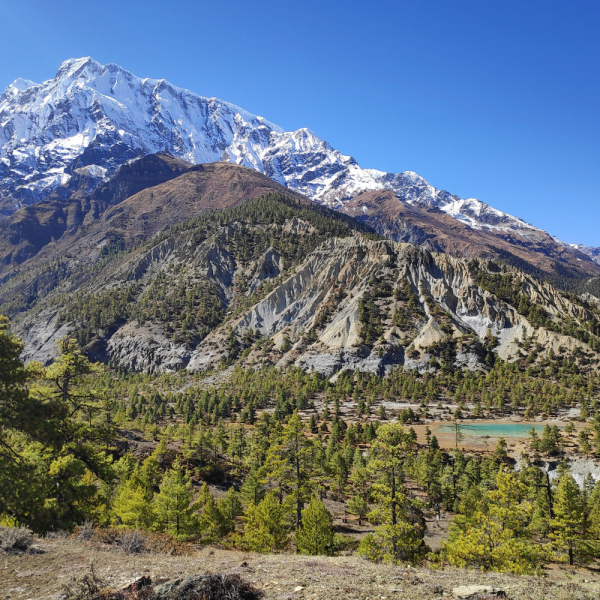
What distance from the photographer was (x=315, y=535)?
83.7ft

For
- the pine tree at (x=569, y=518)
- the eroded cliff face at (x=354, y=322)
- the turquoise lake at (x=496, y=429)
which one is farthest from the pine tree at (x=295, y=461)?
the eroded cliff face at (x=354, y=322)

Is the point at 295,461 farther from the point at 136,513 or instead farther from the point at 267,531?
the point at 136,513

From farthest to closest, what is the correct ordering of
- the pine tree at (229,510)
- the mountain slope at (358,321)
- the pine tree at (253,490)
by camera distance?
the mountain slope at (358,321) → the pine tree at (253,490) → the pine tree at (229,510)

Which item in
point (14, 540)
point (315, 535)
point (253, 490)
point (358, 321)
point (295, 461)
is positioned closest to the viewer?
point (14, 540)

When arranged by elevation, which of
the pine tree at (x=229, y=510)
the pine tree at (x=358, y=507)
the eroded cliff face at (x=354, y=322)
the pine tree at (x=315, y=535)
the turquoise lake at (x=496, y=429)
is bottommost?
the pine tree at (x=358, y=507)

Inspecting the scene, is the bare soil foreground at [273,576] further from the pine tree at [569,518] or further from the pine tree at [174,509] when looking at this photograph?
the pine tree at [569,518]

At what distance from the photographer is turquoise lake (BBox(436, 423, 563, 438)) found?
8488cm

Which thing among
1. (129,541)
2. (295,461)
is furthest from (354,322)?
(129,541)

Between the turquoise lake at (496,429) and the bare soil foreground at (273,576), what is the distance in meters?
78.6

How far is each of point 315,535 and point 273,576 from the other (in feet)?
45.4

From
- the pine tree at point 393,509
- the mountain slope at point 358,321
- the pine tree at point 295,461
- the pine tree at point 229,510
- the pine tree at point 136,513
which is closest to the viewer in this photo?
the pine tree at point 393,509

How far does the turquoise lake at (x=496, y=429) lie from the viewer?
8488 cm

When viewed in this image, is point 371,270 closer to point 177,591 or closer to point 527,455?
point 527,455

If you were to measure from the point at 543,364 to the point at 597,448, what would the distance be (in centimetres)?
5966
